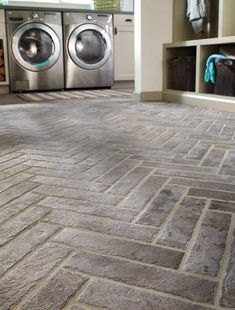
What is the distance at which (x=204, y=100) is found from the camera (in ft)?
10.3

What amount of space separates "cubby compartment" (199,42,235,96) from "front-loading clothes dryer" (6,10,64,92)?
2170mm

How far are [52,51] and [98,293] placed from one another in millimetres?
4333

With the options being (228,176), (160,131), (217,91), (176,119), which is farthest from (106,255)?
(217,91)

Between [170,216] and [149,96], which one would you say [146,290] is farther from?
[149,96]

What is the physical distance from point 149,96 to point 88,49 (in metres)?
1.66

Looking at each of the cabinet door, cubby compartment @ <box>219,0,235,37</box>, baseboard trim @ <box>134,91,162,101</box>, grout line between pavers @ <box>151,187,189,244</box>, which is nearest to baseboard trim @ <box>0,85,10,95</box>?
the cabinet door

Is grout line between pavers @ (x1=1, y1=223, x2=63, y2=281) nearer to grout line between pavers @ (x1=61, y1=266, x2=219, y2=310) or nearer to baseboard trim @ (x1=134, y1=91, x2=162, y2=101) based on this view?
grout line between pavers @ (x1=61, y1=266, x2=219, y2=310)

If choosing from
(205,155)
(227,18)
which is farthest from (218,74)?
(205,155)

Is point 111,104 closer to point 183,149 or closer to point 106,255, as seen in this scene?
point 183,149

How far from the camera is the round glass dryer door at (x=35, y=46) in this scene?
4.52 metres

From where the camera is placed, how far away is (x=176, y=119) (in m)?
2.58

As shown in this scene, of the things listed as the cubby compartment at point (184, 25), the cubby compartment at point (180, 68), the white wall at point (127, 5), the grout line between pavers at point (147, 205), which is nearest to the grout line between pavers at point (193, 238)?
the grout line between pavers at point (147, 205)

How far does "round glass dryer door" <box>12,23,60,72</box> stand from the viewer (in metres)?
4.52

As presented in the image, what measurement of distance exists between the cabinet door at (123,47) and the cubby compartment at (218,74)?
2305 mm
